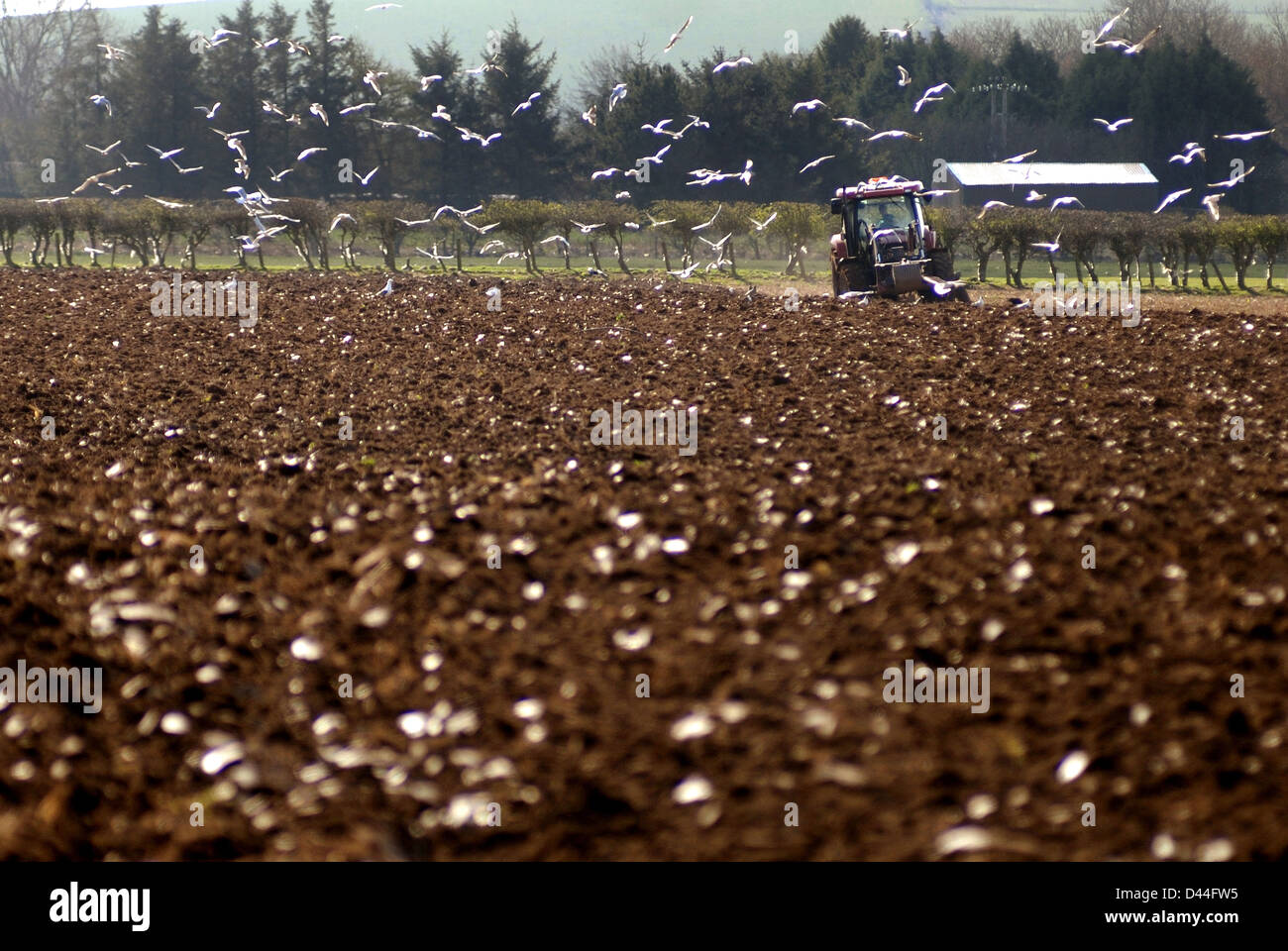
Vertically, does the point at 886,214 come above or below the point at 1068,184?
below

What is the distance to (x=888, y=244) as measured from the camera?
21.0m

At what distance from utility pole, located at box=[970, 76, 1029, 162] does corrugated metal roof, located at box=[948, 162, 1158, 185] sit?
22.4ft

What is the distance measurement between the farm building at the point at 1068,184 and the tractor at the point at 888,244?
3507 centimetres

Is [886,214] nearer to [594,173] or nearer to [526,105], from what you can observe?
[526,105]

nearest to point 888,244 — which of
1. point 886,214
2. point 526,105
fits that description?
point 886,214

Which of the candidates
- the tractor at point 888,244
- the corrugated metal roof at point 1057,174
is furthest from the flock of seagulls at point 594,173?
the corrugated metal roof at point 1057,174

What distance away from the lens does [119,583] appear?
608 cm

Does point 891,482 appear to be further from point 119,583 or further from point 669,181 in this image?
point 669,181

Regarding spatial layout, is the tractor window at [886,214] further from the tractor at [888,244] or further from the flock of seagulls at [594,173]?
the flock of seagulls at [594,173]

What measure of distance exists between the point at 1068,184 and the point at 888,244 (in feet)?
123

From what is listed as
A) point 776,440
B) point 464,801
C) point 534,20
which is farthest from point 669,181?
point 534,20

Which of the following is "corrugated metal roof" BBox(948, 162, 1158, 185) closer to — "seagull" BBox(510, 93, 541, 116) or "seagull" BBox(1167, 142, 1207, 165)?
"seagull" BBox(1167, 142, 1207, 165)

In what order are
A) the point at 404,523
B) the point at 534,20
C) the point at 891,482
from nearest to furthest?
1. the point at 404,523
2. the point at 891,482
3. the point at 534,20
